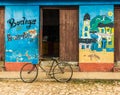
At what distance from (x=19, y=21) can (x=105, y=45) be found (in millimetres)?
3988

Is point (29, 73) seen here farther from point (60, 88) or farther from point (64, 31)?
point (64, 31)

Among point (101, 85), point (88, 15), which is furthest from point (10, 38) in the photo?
point (101, 85)

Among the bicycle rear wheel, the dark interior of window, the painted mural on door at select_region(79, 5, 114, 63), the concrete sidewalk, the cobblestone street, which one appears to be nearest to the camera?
the cobblestone street

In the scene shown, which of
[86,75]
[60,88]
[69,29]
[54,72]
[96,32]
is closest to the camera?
[60,88]

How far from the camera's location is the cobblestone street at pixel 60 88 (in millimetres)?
11781

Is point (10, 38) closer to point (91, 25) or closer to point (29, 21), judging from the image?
point (29, 21)

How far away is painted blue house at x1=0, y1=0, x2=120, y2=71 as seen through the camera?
53.7 feet

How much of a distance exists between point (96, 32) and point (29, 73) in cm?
407

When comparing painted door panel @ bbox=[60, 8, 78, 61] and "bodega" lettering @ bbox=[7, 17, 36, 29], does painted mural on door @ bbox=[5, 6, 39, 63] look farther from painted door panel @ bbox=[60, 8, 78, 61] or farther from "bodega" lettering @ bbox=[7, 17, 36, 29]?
painted door panel @ bbox=[60, 8, 78, 61]

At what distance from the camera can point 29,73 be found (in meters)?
14.0

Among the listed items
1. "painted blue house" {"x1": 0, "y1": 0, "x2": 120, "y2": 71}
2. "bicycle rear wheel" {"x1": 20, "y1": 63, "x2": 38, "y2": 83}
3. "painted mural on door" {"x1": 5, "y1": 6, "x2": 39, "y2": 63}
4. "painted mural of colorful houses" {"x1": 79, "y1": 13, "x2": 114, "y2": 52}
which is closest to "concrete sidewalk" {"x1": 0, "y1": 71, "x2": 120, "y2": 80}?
"painted blue house" {"x1": 0, "y1": 0, "x2": 120, "y2": 71}

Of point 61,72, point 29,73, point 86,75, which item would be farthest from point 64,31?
point 29,73

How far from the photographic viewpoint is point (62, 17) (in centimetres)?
1658

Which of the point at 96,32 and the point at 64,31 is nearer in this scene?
the point at 96,32
